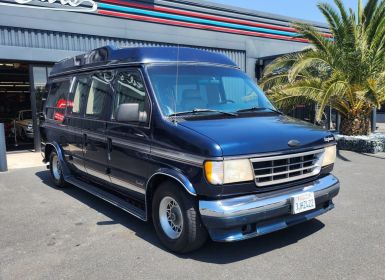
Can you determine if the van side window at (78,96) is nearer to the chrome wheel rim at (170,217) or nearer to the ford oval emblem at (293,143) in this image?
the chrome wheel rim at (170,217)

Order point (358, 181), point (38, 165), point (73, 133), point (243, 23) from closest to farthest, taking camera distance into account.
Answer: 1. point (73, 133)
2. point (358, 181)
3. point (38, 165)
4. point (243, 23)

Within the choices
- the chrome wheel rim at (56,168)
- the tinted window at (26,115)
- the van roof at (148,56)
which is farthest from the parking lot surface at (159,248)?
the tinted window at (26,115)

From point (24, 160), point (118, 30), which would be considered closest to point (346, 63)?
point (118, 30)

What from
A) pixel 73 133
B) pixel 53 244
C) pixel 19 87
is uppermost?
pixel 19 87

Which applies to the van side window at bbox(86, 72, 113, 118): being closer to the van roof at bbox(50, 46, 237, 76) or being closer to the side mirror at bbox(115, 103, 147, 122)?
the van roof at bbox(50, 46, 237, 76)

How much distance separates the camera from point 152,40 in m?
13.0

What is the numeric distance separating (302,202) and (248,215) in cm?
71

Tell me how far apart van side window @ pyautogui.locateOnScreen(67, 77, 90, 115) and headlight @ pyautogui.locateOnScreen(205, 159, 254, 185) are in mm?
3005

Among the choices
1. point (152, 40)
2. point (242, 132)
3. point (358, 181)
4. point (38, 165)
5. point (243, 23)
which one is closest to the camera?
point (242, 132)

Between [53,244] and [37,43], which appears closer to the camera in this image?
[53,244]

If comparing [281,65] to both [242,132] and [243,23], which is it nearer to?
[243,23]

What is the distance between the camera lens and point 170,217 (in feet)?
13.4

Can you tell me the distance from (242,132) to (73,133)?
3298 mm

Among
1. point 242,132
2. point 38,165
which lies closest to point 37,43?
point 38,165
